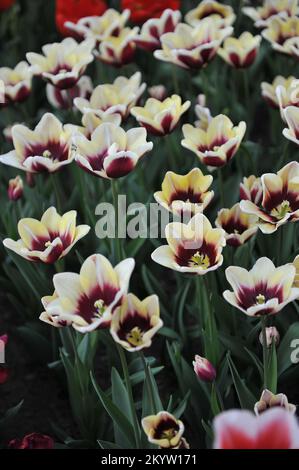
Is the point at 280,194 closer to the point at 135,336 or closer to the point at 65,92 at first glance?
the point at 135,336

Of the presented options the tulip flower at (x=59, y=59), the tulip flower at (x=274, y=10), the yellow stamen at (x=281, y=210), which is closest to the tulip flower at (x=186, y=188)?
the yellow stamen at (x=281, y=210)

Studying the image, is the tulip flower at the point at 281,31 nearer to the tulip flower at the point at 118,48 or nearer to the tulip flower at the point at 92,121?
the tulip flower at the point at 118,48

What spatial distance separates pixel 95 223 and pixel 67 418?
15.1 inches

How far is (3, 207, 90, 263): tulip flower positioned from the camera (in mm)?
1170

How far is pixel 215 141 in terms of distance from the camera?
4.62 ft

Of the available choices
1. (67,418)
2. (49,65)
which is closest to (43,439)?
(67,418)

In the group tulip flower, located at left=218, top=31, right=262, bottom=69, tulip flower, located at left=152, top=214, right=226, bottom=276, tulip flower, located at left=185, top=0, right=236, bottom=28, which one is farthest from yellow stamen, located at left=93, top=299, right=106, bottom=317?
tulip flower, located at left=185, top=0, right=236, bottom=28

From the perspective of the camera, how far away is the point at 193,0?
2.54 m

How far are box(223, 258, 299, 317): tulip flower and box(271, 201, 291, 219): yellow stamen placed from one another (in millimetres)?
135

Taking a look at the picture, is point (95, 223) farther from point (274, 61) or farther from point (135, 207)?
point (274, 61)

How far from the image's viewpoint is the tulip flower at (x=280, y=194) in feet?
3.97

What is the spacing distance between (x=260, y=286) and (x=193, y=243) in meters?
0.12

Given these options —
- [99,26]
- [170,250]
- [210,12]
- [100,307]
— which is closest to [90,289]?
[100,307]

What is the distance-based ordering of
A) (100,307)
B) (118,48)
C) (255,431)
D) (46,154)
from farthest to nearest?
1. (118,48)
2. (46,154)
3. (100,307)
4. (255,431)
